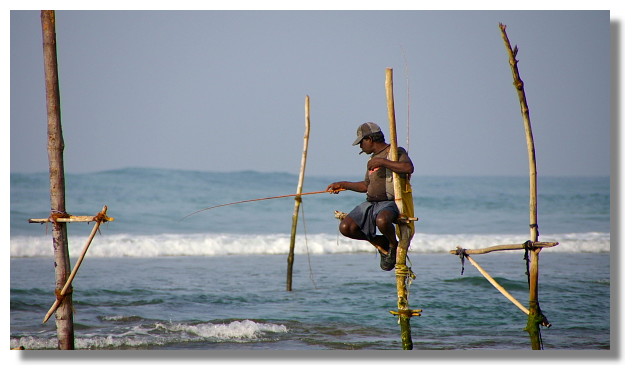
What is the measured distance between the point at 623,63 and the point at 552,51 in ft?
8.82

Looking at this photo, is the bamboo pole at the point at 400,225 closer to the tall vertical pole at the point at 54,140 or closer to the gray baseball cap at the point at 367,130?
the gray baseball cap at the point at 367,130

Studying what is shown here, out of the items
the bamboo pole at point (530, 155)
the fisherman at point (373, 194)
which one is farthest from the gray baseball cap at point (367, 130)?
the bamboo pole at point (530, 155)

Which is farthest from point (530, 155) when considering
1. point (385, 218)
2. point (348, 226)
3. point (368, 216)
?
point (348, 226)

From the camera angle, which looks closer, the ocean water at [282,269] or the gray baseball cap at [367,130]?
the gray baseball cap at [367,130]

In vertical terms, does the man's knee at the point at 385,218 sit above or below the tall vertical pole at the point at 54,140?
below

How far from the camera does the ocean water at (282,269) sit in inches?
327

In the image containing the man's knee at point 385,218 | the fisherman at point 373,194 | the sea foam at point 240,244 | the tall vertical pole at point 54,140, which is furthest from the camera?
the sea foam at point 240,244

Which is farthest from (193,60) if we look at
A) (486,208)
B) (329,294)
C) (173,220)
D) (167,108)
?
(486,208)

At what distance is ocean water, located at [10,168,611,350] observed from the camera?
8312 mm

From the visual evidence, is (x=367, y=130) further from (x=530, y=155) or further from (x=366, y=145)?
(x=530, y=155)

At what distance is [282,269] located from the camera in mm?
13008
